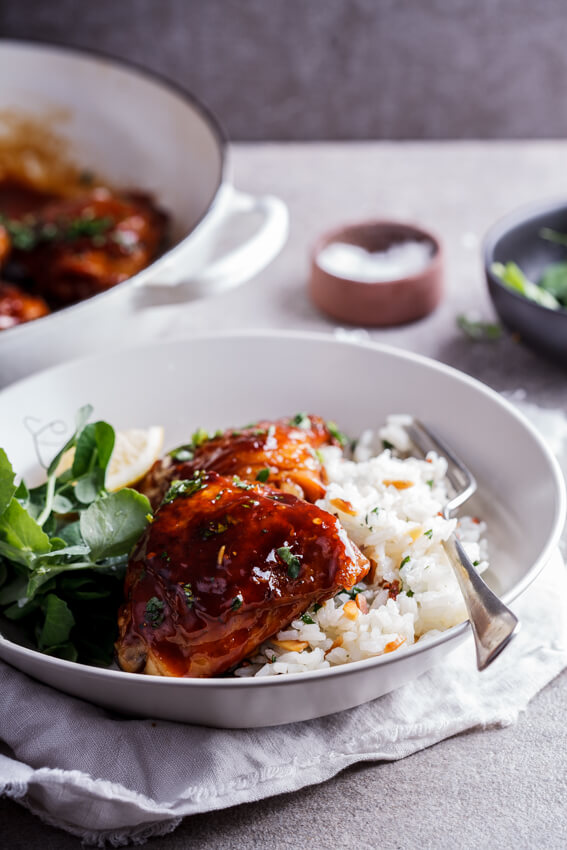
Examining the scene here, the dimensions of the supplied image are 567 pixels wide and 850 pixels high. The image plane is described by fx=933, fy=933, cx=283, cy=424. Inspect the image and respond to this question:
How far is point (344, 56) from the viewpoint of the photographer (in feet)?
17.7

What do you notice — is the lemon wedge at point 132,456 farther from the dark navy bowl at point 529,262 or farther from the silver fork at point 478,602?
the dark navy bowl at point 529,262

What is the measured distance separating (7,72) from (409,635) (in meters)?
3.79

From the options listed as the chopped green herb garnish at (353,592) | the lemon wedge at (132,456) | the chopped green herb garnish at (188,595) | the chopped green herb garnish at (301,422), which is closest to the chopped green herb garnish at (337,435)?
the chopped green herb garnish at (301,422)

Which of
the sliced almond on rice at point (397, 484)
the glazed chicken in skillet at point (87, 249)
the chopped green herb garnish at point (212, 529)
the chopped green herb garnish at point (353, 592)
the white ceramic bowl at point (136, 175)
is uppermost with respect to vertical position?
the chopped green herb garnish at point (212, 529)

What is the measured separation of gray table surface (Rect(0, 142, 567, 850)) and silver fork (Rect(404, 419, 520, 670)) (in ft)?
1.06

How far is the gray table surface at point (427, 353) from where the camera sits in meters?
1.72

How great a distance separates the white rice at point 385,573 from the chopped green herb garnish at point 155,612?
20cm

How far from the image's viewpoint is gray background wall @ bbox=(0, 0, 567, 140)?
5191 mm

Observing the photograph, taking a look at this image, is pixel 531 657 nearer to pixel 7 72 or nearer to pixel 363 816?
pixel 363 816

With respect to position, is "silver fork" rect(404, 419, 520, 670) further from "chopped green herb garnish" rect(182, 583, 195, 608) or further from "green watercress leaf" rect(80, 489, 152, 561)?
"green watercress leaf" rect(80, 489, 152, 561)

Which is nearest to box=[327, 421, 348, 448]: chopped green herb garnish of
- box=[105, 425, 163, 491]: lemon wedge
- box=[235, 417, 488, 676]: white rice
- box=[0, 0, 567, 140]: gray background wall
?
box=[235, 417, 488, 676]: white rice

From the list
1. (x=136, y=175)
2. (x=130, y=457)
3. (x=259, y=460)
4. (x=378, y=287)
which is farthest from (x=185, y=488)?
(x=136, y=175)

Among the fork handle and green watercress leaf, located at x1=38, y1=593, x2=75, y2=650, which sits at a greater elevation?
the fork handle

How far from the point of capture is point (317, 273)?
3508 millimetres
